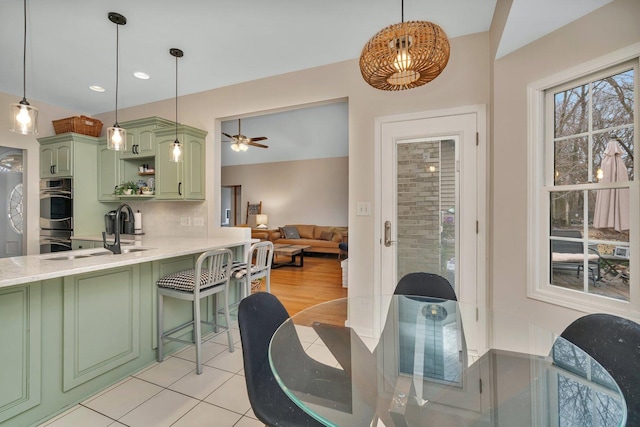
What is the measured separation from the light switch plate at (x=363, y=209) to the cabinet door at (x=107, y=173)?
3.26 m

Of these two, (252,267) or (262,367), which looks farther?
(252,267)

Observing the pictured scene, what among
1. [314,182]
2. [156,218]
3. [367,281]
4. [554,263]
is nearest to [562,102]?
[554,263]

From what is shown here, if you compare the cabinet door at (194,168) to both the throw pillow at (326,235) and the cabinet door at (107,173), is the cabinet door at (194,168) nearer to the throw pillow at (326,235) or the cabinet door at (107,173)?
the cabinet door at (107,173)

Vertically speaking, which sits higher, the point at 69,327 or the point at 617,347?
the point at 617,347

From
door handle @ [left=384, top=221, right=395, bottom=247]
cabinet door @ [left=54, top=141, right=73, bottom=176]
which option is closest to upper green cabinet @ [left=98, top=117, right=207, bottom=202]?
cabinet door @ [left=54, top=141, right=73, bottom=176]

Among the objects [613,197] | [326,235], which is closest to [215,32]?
[613,197]

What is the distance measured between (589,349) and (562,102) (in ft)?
5.16

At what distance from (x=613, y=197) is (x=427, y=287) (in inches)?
45.7

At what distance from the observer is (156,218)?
390 centimetres

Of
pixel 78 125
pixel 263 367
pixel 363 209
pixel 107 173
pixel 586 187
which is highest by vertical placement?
pixel 78 125

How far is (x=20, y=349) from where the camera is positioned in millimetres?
1503

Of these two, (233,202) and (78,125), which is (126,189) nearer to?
(78,125)

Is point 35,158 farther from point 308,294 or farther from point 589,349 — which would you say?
point 589,349

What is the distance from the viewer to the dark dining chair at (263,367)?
1064 mm
